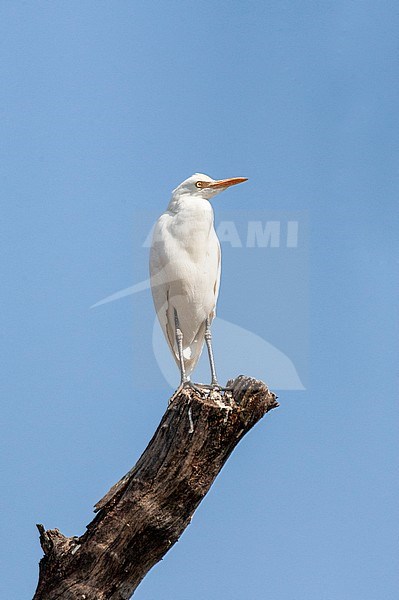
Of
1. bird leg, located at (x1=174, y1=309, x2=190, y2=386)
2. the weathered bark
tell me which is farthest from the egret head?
the weathered bark

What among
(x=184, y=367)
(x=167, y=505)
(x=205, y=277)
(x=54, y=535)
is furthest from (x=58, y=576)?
(x=205, y=277)

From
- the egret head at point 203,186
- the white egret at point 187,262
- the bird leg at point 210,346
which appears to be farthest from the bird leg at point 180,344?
the egret head at point 203,186

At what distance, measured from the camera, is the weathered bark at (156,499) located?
3814mm

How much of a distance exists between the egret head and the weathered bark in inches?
75.6

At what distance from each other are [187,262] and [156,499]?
194 cm

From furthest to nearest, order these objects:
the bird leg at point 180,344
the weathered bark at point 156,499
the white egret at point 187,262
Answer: the white egret at point 187,262, the bird leg at point 180,344, the weathered bark at point 156,499

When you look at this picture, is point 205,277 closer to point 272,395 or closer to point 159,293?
point 159,293

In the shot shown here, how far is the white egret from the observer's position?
17.3 feet

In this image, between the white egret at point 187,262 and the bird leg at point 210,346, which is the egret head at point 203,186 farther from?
the bird leg at point 210,346

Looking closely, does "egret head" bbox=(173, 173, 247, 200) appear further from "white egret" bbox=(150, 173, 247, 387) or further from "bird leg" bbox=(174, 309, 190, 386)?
"bird leg" bbox=(174, 309, 190, 386)

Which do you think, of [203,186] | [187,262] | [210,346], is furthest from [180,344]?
[203,186]

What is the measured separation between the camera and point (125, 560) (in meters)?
3.89

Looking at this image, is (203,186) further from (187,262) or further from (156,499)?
(156,499)

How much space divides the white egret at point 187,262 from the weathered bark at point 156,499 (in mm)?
1301
